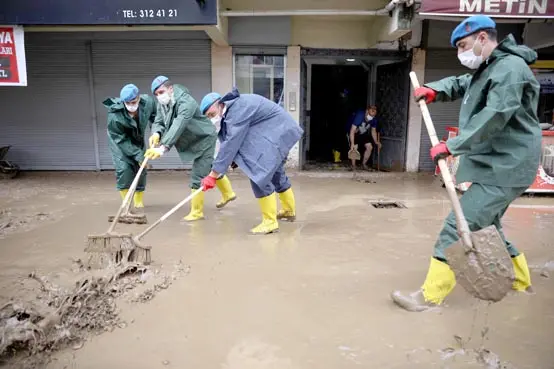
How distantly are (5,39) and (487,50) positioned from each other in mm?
6565

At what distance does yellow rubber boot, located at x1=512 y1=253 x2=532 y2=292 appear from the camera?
3.00 metres

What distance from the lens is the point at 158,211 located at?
17.8 feet

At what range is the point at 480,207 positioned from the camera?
2652 mm

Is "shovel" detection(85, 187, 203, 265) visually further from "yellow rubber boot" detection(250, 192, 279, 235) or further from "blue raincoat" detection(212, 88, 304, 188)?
"yellow rubber boot" detection(250, 192, 279, 235)

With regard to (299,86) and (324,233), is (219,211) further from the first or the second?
(299,86)

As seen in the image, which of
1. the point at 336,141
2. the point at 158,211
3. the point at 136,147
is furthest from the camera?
the point at 336,141

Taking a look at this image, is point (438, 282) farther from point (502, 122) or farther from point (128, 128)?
point (128, 128)

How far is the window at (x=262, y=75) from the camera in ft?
27.4

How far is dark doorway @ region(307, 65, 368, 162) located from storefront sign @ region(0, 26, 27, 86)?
7.23 m

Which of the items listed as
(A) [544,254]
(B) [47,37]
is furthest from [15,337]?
(B) [47,37]

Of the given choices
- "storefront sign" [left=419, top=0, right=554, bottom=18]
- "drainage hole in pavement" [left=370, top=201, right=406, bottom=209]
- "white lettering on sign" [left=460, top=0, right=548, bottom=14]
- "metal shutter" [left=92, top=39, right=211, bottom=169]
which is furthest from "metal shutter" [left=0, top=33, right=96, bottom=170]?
"white lettering on sign" [left=460, top=0, right=548, bottom=14]

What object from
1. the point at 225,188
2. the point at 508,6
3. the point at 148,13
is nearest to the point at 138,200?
the point at 225,188

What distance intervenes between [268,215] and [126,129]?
188 centimetres

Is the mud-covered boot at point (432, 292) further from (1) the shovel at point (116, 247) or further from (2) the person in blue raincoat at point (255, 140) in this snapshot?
(1) the shovel at point (116, 247)
